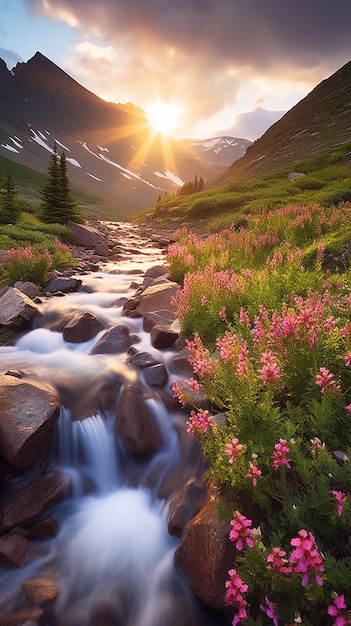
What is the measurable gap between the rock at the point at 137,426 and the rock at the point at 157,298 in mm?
3715

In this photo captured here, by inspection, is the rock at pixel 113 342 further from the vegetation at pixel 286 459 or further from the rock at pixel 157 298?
the vegetation at pixel 286 459

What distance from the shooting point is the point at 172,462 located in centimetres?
538

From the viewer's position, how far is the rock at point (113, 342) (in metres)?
7.99

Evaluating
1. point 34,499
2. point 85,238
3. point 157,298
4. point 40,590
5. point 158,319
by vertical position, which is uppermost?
point 85,238

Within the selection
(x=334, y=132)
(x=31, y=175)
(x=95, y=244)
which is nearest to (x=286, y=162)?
(x=334, y=132)

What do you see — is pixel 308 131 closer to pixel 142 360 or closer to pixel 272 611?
pixel 142 360

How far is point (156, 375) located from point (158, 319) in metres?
2.13

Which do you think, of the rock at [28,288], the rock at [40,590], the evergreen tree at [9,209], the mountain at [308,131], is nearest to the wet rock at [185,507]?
the rock at [40,590]

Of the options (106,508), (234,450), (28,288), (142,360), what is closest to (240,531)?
(234,450)

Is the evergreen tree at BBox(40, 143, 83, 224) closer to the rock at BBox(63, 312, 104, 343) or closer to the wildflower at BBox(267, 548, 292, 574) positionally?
the rock at BBox(63, 312, 104, 343)

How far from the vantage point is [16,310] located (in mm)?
9133

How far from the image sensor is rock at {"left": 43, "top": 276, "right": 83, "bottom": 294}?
11773 millimetres

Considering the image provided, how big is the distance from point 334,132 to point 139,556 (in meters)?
57.1

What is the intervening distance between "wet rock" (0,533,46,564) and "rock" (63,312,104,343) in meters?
4.76
